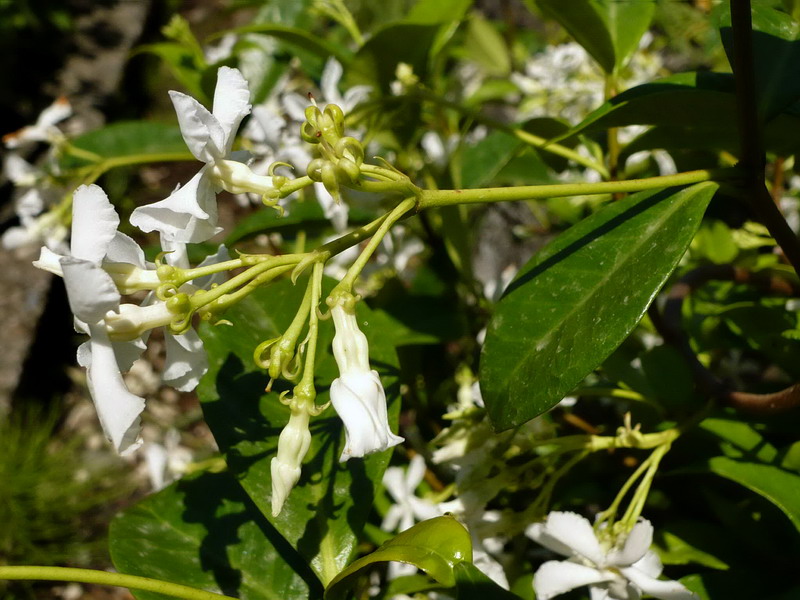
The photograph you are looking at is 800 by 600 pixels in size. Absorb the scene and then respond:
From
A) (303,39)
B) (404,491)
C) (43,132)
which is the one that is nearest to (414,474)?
(404,491)

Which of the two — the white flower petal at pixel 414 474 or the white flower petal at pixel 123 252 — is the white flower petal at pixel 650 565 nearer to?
the white flower petal at pixel 414 474

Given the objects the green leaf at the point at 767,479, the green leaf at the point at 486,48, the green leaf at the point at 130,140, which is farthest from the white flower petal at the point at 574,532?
the green leaf at the point at 486,48

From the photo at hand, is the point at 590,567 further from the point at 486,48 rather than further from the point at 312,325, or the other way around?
the point at 486,48

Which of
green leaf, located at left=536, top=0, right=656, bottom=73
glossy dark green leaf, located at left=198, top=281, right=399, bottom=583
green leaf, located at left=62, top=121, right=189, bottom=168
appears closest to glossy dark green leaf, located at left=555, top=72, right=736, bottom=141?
green leaf, located at left=536, top=0, right=656, bottom=73

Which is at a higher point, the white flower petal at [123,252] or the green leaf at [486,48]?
the white flower petal at [123,252]

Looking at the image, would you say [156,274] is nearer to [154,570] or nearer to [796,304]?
[154,570]
